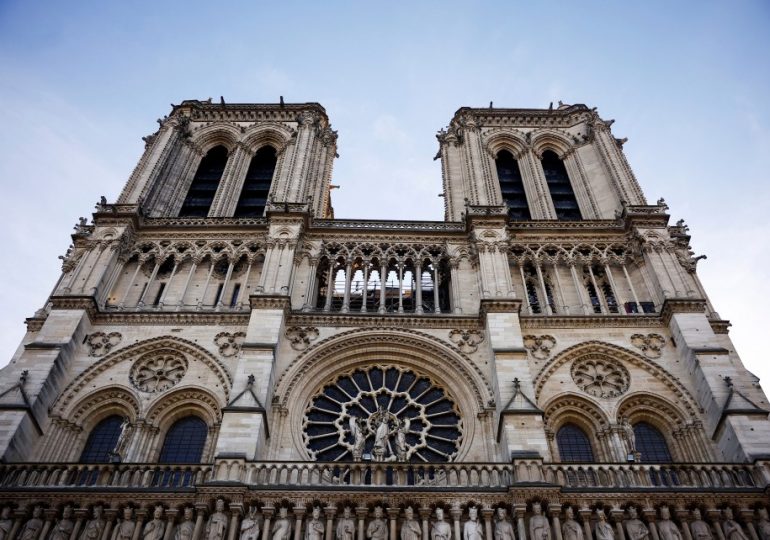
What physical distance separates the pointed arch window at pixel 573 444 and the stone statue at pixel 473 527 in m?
4.50

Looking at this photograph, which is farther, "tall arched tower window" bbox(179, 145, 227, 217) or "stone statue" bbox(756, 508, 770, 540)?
"tall arched tower window" bbox(179, 145, 227, 217)

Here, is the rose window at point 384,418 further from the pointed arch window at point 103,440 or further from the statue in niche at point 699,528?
the statue in niche at point 699,528

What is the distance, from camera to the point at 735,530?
14562 mm

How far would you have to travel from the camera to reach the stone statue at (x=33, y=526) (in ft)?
48.2

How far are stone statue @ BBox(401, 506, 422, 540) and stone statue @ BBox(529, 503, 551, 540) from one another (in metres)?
2.44

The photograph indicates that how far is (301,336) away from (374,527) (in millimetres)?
7388

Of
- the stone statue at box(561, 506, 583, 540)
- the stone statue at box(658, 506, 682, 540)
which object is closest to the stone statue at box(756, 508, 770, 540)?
the stone statue at box(658, 506, 682, 540)

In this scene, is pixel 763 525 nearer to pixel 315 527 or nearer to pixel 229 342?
pixel 315 527

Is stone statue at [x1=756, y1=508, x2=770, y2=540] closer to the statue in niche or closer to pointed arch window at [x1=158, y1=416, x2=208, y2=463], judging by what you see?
the statue in niche

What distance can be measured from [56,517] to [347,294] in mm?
10603

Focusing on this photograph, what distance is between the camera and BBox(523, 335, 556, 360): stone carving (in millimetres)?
20203

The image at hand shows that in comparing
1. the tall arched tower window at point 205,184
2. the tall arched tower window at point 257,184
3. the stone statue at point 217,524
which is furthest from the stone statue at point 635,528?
the tall arched tower window at point 205,184

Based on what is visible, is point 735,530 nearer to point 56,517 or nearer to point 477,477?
point 477,477

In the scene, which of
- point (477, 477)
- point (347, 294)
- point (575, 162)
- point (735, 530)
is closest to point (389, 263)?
point (347, 294)
